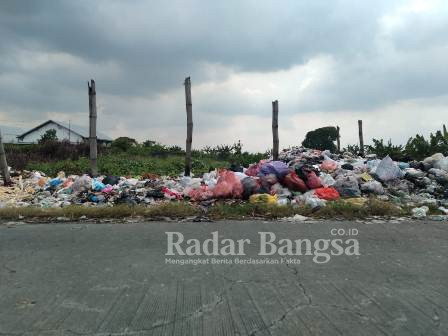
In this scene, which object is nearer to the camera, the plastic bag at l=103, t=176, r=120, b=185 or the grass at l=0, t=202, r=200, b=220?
the grass at l=0, t=202, r=200, b=220

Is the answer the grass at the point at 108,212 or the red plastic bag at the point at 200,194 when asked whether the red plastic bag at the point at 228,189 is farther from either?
the grass at the point at 108,212

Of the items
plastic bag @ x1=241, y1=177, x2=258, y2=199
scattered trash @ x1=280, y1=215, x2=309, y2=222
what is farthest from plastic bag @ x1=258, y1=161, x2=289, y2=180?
scattered trash @ x1=280, y1=215, x2=309, y2=222

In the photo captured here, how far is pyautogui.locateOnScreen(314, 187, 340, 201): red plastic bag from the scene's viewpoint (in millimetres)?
6382

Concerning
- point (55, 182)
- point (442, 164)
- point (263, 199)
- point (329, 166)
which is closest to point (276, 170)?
point (263, 199)

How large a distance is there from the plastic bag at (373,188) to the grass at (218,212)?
1260mm

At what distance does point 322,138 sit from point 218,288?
2014cm

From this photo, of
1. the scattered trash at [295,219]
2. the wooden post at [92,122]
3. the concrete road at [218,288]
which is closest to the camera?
the concrete road at [218,288]

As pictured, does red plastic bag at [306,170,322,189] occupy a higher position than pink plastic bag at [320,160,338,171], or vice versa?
pink plastic bag at [320,160,338,171]

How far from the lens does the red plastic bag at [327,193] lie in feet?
20.9

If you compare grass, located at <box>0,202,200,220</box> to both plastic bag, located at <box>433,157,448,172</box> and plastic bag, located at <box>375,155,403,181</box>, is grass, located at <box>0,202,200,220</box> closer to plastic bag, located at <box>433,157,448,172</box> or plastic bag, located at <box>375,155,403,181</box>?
plastic bag, located at <box>375,155,403,181</box>

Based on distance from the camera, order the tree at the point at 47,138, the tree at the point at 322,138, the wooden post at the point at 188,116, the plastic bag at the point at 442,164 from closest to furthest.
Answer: the plastic bag at the point at 442,164, the wooden post at the point at 188,116, the tree at the point at 47,138, the tree at the point at 322,138

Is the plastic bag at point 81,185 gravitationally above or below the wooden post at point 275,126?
below

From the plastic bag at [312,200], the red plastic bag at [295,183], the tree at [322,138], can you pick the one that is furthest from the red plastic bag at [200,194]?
the tree at [322,138]

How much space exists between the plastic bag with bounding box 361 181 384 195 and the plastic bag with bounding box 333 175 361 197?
0.20 metres
